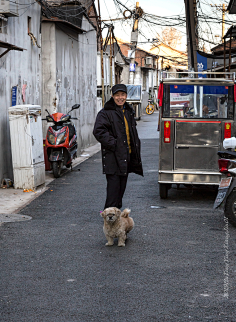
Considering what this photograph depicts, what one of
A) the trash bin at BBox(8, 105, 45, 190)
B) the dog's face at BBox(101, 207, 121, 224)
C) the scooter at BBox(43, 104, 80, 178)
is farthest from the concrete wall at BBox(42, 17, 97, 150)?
the dog's face at BBox(101, 207, 121, 224)

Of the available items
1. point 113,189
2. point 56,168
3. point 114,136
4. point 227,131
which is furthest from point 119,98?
point 56,168

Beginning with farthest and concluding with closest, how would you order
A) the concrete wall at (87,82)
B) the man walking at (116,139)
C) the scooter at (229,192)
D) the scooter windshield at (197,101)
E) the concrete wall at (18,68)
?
the concrete wall at (87,82) < the concrete wall at (18,68) < the scooter windshield at (197,101) < the scooter at (229,192) < the man walking at (116,139)

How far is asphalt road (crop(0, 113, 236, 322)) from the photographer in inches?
157

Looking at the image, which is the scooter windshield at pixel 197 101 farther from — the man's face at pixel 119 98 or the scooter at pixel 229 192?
the man's face at pixel 119 98

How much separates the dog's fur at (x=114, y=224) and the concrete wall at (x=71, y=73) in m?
9.35

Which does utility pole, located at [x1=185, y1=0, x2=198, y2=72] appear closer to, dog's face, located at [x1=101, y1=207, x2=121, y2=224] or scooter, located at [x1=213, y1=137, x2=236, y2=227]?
scooter, located at [x1=213, y1=137, x2=236, y2=227]

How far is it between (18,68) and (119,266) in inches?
303

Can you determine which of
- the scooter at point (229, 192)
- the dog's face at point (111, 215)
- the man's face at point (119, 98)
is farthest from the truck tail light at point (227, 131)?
the dog's face at point (111, 215)

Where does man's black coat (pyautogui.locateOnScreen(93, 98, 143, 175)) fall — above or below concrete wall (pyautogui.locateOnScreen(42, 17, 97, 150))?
below

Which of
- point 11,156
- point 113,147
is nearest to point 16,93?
point 11,156

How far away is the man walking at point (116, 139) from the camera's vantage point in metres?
6.24

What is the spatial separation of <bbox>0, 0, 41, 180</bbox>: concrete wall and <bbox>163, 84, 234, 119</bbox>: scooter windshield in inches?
151

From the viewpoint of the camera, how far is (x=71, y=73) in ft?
56.0

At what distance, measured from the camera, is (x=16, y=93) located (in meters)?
11.2
